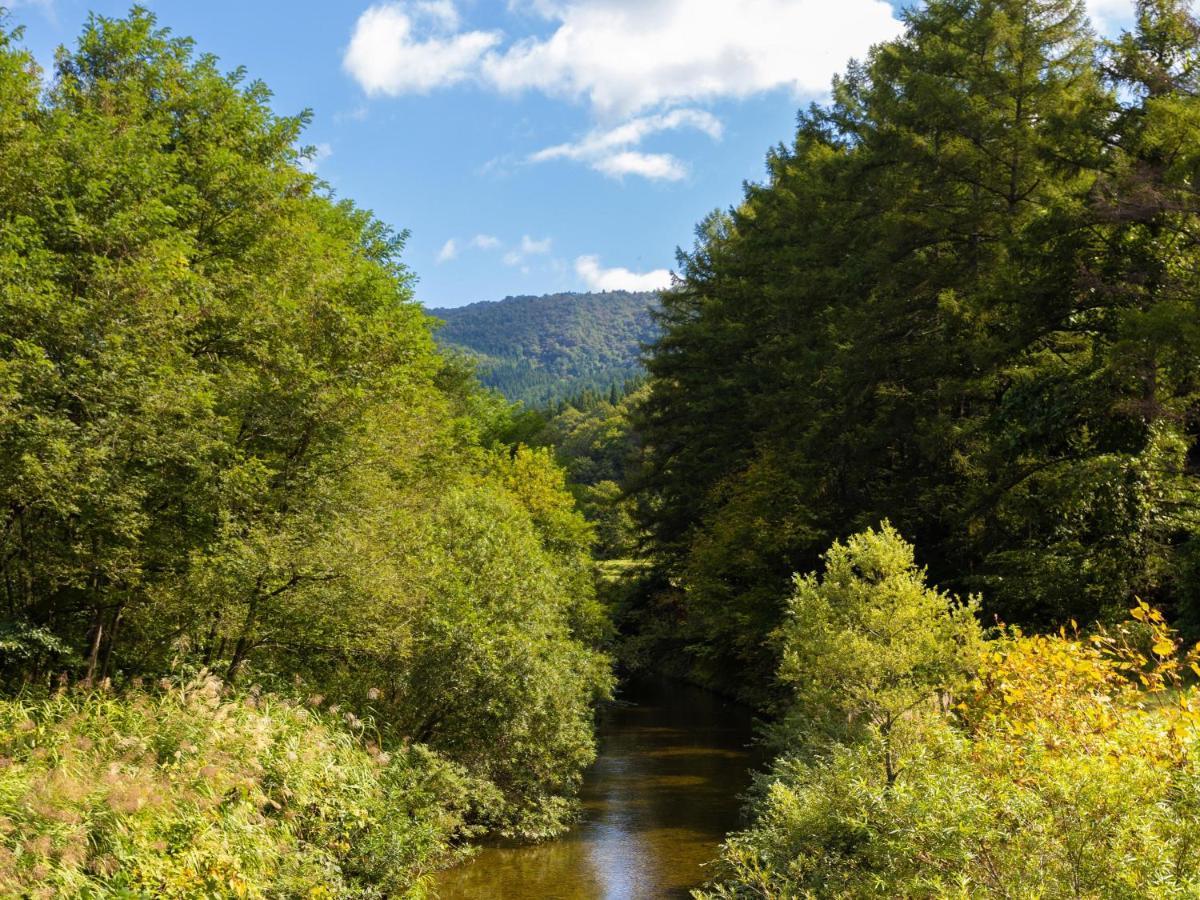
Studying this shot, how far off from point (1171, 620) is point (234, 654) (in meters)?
20.4

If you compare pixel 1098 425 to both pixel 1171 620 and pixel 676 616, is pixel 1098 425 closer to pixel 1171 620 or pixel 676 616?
pixel 1171 620

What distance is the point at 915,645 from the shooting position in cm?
1456

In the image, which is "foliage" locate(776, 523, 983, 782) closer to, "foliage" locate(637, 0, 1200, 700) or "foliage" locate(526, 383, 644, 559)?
"foliage" locate(637, 0, 1200, 700)

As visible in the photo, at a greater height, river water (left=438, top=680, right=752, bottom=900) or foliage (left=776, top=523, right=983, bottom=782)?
foliage (left=776, top=523, right=983, bottom=782)

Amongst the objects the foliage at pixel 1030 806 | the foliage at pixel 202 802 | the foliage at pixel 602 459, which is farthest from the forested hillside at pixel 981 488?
the foliage at pixel 602 459

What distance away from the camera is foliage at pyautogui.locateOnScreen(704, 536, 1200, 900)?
6.39 meters

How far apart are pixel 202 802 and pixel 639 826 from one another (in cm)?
1044

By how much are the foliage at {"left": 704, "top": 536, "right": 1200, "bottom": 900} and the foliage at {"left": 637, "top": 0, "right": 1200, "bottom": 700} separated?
9441 mm

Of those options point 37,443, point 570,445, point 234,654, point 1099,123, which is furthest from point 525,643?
point 570,445

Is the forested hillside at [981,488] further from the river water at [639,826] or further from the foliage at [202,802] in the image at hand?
the foliage at [202,802]

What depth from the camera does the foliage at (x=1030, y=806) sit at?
Result: 639cm

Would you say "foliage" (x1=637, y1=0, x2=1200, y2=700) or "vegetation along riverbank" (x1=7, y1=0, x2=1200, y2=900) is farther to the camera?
"foliage" (x1=637, y1=0, x2=1200, y2=700)

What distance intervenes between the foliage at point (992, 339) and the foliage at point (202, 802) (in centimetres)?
1223

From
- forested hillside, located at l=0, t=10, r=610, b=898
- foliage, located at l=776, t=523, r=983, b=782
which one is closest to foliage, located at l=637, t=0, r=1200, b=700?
foliage, located at l=776, t=523, r=983, b=782
